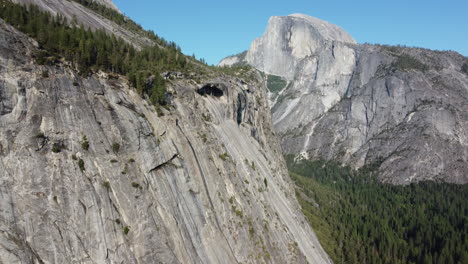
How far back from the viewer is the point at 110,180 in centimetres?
3506

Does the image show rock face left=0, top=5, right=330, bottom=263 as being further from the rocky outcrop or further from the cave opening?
the rocky outcrop

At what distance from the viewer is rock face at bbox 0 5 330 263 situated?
30.8 m

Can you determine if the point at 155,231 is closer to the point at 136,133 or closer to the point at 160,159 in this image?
the point at 160,159

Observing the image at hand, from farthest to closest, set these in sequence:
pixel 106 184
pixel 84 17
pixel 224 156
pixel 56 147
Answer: pixel 84 17 → pixel 224 156 → pixel 106 184 → pixel 56 147

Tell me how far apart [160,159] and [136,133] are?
407cm

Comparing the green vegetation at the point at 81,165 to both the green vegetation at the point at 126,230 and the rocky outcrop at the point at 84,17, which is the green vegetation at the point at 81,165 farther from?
the rocky outcrop at the point at 84,17

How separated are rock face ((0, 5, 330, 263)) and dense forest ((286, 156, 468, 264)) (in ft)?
130

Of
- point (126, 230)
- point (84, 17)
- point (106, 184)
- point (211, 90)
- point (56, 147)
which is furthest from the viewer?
point (84, 17)

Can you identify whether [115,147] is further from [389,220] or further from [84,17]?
[389,220]

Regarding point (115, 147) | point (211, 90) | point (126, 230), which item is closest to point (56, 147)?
point (115, 147)

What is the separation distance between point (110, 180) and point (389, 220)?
104220 millimetres

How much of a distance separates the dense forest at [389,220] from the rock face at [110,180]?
130 ft

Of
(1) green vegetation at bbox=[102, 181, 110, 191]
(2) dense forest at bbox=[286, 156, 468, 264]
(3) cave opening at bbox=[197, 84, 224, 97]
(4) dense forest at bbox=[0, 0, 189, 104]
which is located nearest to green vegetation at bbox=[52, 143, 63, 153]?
(1) green vegetation at bbox=[102, 181, 110, 191]

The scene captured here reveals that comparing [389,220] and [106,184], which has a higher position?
[106,184]
